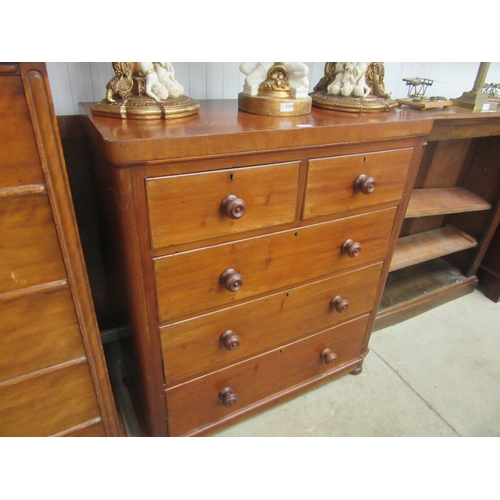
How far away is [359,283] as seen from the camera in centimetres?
131

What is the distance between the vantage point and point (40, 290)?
2.52 ft

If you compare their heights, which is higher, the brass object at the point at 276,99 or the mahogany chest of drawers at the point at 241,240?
the brass object at the point at 276,99

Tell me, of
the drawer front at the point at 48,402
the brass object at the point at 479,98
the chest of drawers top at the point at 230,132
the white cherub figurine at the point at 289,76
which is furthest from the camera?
the brass object at the point at 479,98

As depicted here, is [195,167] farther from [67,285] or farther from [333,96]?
[333,96]

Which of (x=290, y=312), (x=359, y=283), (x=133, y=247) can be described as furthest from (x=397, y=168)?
(x=133, y=247)

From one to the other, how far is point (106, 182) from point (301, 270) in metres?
0.60

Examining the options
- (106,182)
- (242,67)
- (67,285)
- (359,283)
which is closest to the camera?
(67,285)

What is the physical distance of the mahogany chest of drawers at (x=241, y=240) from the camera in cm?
81

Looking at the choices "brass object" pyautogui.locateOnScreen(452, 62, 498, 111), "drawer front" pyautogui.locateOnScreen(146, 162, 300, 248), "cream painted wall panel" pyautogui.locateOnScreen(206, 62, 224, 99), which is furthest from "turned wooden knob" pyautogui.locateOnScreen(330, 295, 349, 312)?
"brass object" pyautogui.locateOnScreen(452, 62, 498, 111)

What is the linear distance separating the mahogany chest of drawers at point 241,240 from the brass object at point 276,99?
1.5 inches

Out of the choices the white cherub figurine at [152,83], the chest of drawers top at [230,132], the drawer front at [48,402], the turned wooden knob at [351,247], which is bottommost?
the drawer front at [48,402]

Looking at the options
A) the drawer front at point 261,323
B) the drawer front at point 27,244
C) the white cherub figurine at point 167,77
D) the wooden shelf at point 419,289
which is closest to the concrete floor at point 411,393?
the wooden shelf at point 419,289

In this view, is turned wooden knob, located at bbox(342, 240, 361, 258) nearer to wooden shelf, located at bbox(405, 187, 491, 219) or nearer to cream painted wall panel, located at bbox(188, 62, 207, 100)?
wooden shelf, located at bbox(405, 187, 491, 219)

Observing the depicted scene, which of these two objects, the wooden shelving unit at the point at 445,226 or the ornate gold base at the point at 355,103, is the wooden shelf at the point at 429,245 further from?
the ornate gold base at the point at 355,103
